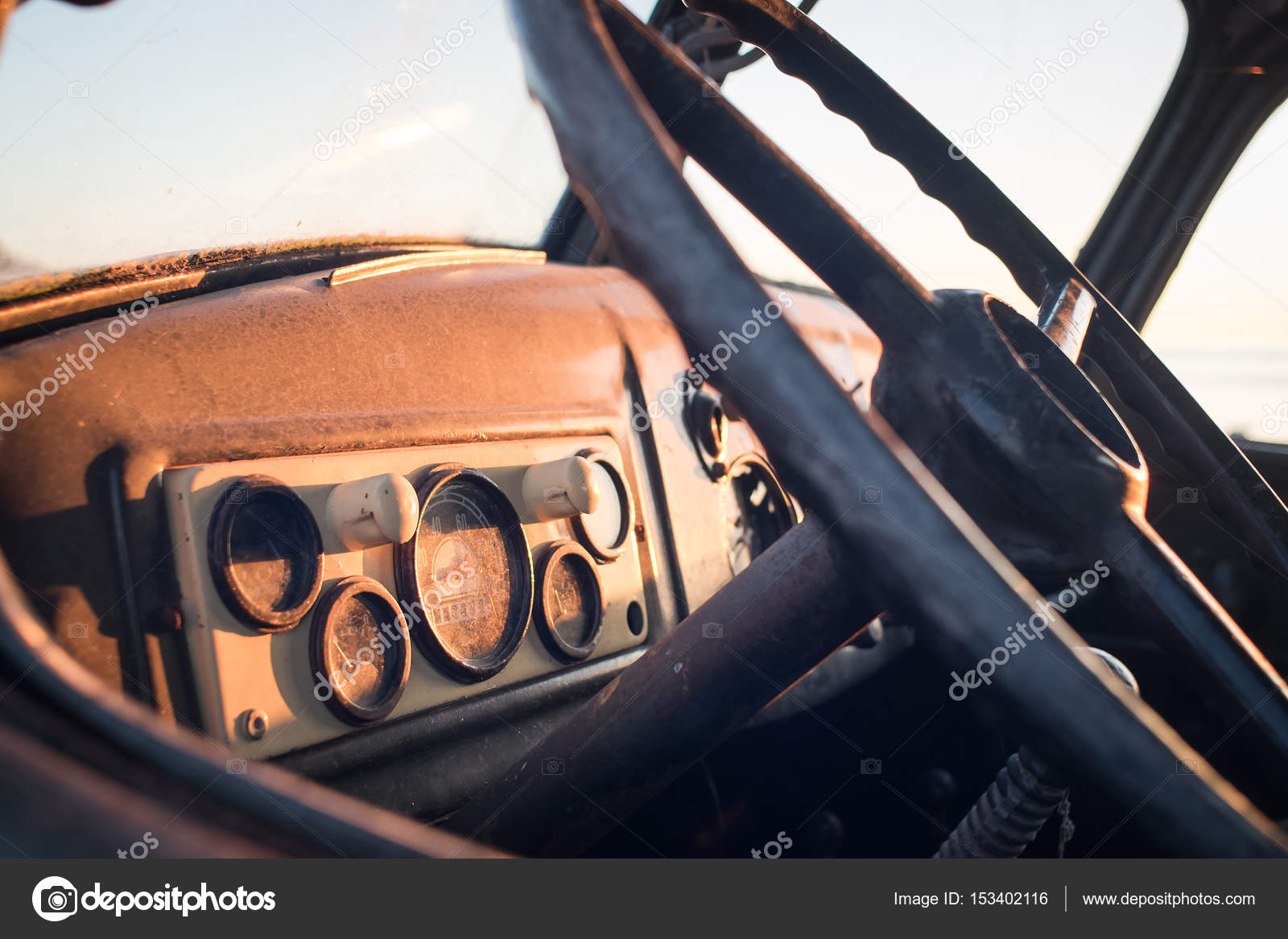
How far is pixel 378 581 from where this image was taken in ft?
2.64

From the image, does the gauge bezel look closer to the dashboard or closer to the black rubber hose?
the dashboard

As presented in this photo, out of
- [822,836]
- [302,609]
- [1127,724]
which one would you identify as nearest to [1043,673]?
[1127,724]

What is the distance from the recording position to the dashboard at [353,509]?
26.1 inches

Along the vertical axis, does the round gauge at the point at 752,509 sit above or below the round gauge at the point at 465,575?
above

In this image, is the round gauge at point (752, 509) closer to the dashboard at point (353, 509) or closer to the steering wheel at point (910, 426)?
the dashboard at point (353, 509)

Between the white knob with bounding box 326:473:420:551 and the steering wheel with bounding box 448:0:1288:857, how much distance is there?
22cm

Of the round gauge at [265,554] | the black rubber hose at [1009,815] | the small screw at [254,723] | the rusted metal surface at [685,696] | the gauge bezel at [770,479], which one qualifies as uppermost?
the gauge bezel at [770,479]

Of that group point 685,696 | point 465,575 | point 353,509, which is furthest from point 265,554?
point 685,696

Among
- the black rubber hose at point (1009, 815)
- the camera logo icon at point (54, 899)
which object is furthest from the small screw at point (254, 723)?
the black rubber hose at point (1009, 815)

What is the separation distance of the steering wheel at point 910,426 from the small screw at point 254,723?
0.57ft

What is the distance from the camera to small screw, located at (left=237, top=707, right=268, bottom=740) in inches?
27.0

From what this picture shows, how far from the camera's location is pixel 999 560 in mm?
514

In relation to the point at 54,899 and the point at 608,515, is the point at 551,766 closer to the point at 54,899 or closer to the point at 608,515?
the point at 54,899

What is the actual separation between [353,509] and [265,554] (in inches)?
3.0
